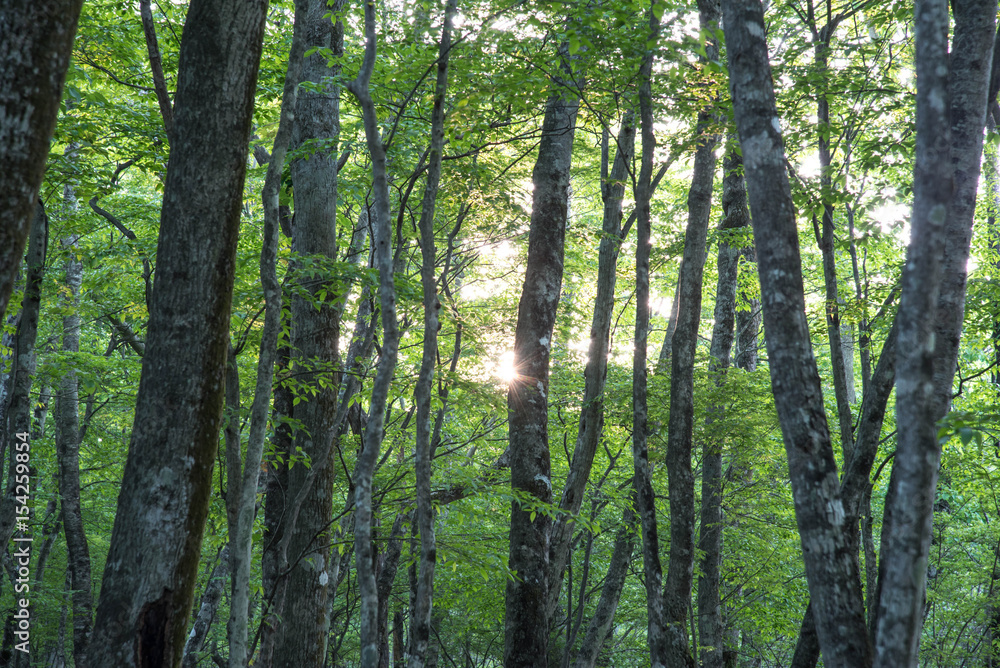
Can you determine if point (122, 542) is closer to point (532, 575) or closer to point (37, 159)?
point (37, 159)

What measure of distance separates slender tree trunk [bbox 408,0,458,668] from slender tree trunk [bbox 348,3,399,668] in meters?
0.31

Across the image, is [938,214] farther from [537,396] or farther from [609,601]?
[609,601]

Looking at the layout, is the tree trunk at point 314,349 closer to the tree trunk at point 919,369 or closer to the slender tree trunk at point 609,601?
the tree trunk at point 919,369

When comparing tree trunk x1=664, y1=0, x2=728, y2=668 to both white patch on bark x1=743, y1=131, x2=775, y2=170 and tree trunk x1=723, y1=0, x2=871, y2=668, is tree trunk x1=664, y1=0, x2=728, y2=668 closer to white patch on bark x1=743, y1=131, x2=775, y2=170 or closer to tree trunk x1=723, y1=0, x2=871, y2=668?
tree trunk x1=723, y1=0, x2=871, y2=668

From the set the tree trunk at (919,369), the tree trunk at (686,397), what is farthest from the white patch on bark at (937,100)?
the tree trunk at (686,397)

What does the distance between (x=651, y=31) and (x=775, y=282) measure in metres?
3.56

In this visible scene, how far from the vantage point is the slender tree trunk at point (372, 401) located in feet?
15.5

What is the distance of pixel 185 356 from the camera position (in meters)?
3.68

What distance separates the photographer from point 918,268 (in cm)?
319

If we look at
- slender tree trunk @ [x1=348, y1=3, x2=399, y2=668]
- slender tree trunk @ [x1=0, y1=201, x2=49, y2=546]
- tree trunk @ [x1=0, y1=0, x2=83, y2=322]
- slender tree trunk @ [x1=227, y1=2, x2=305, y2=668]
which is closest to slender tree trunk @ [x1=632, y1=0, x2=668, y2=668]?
slender tree trunk @ [x1=348, y1=3, x2=399, y2=668]

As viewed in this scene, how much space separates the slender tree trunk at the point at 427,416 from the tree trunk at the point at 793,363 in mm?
2388

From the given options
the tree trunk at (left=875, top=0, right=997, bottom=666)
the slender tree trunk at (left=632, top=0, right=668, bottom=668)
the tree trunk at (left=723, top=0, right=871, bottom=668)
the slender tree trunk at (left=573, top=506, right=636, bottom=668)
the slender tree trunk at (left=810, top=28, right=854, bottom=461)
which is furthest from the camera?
the slender tree trunk at (left=573, top=506, right=636, bottom=668)

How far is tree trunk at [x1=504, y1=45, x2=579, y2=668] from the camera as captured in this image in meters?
6.46

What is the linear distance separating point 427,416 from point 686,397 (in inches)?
132
